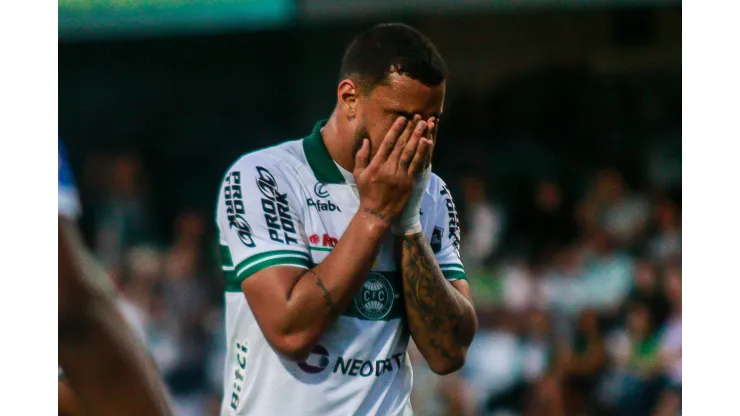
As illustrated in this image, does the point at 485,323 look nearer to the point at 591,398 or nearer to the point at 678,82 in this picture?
the point at 591,398

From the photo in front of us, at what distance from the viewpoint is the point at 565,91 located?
41.9ft

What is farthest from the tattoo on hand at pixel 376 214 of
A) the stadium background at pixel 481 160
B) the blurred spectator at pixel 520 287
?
the blurred spectator at pixel 520 287

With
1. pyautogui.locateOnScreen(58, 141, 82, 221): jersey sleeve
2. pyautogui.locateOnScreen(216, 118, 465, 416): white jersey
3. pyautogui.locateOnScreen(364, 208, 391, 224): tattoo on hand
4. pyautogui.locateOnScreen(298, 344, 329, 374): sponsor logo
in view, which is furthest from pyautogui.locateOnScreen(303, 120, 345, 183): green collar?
pyautogui.locateOnScreen(58, 141, 82, 221): jersey sleeve

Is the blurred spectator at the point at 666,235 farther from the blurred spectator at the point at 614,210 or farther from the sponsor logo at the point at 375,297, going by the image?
the sponsor logo at the point at 375,297

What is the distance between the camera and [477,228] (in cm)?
1070

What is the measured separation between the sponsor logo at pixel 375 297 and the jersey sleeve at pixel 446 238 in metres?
0.31

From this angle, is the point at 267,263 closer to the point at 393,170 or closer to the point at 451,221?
the point at 393,170

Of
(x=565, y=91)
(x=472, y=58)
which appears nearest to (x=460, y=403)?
(x=565, y=91)

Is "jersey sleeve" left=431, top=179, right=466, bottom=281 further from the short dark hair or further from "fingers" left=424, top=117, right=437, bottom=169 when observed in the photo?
the short dark hair

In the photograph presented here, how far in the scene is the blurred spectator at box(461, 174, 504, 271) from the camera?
417 inches

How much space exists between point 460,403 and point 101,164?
6.08 meters

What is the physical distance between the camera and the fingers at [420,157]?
3.28m

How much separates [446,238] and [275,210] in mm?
680

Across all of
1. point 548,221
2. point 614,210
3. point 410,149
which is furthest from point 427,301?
point 548,221
